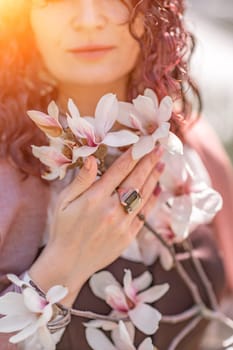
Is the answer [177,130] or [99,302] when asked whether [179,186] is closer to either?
[177,130]

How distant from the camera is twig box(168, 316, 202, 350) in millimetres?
1292

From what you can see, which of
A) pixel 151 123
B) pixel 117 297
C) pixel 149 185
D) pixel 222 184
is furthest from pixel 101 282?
pixel 222 184

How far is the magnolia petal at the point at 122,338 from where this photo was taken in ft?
3.52

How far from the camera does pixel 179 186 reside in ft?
4.04

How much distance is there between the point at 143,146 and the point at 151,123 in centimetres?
3

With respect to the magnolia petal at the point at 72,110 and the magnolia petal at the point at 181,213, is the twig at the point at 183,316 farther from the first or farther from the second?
the magnolia petal at the point at 72,110

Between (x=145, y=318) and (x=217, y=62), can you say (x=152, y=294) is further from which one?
(x=217, y=62)

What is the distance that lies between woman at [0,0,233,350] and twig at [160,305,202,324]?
0.01m

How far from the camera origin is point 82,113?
4.20ft

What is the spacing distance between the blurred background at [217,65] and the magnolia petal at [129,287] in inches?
16.9

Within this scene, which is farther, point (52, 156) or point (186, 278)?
point (186, 278)

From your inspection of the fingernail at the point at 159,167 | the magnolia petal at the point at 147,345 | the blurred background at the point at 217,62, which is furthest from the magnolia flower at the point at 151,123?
the blurred background at the point at 217,62

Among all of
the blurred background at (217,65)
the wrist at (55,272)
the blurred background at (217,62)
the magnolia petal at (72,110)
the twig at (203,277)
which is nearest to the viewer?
the magnolia petal at (72,110)

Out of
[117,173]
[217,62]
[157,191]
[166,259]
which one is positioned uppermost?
[117,173]
